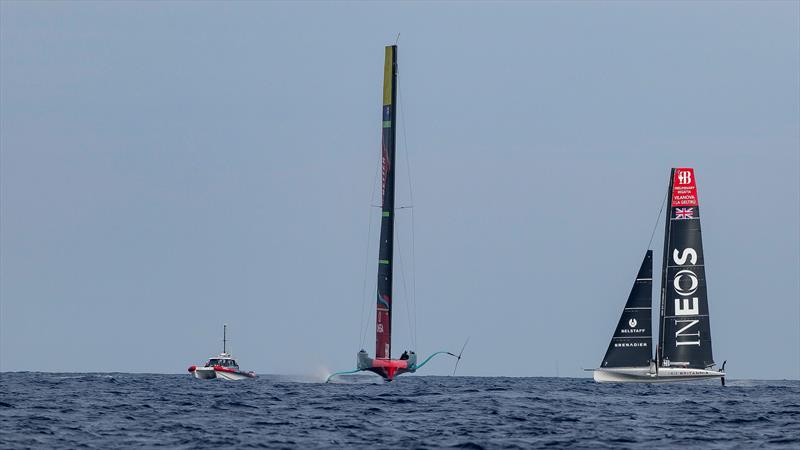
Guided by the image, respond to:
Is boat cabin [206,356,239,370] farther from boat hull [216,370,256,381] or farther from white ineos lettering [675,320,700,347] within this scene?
white ineos lettering [675,320,700,347]

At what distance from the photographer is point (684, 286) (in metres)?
78.4

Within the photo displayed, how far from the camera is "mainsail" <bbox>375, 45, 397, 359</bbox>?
2857 inches

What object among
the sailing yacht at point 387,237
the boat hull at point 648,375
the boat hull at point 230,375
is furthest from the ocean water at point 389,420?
the boat hull at point 230,375

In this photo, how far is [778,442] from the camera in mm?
38469

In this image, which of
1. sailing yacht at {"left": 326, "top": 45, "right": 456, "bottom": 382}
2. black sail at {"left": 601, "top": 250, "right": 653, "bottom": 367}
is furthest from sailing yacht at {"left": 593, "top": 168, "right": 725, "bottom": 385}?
sailing yacht at {"left": 326, "top": 45, "right": 456, "bottom": 382}

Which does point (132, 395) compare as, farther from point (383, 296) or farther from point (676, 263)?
point (676, 263)

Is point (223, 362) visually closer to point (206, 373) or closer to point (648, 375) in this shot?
point (206, 373)

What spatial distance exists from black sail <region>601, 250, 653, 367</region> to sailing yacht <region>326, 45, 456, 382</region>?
1111 cm

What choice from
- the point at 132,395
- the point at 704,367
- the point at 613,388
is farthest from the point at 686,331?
the point at 132,395

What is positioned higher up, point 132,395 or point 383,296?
point 383,296

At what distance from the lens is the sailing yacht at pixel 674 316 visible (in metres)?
76.9

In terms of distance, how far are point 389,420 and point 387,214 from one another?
3043cm

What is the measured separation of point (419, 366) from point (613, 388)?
33.2 ft

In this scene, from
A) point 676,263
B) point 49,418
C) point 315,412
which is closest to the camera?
point 49,418
